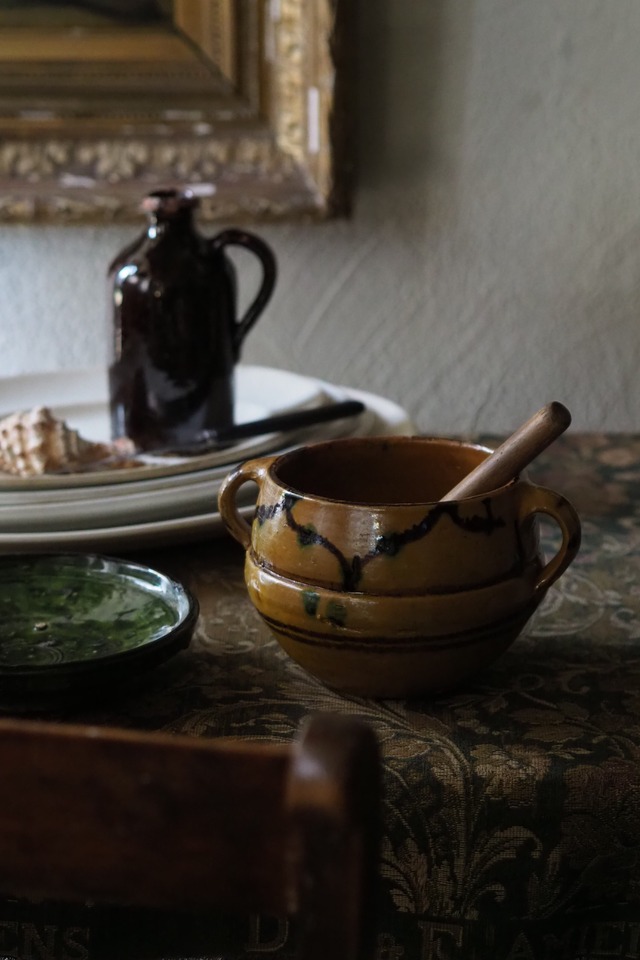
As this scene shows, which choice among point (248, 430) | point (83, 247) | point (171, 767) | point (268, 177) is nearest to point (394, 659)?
point (171, 767)

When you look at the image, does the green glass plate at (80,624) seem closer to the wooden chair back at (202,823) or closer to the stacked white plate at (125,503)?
the stacked white plate at (125,503)

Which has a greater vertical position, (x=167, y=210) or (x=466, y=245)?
(x=167, y=210)

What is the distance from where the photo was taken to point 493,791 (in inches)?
15.2

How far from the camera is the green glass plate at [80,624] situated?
41 centimetres

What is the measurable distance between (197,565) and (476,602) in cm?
23

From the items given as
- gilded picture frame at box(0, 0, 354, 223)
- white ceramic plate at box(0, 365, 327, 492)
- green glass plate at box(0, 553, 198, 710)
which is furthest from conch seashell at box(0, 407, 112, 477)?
gilded picture frame at box(0, 0, 354, 223)

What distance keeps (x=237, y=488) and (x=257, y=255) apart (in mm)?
367

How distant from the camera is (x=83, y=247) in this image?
1.34 m

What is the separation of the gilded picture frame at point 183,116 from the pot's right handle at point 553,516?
2.79ft

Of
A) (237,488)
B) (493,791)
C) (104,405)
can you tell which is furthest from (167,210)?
(493,791)

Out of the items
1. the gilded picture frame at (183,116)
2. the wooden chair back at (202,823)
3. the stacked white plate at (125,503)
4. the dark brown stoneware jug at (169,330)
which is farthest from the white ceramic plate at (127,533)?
the gilded picture frame at (183,116)

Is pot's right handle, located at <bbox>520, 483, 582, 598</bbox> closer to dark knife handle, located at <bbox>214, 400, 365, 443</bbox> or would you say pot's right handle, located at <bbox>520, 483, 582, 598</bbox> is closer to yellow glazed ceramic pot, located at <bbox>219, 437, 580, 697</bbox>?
yellow glazed ceramic pot, located at <bbox>219, 437, 580, 697</bbox>

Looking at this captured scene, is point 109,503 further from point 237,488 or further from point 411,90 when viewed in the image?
point 411,90

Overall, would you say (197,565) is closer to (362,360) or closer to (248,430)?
(248,430)
